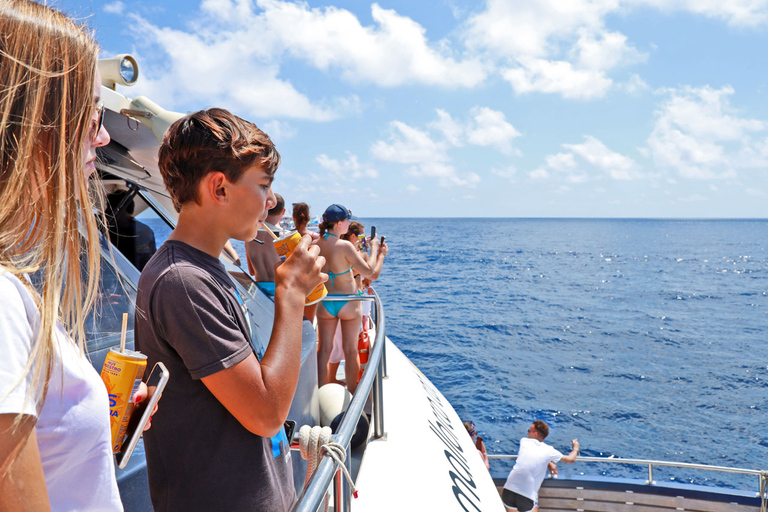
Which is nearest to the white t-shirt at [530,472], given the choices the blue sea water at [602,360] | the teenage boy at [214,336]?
the blue sea water at [602,360]

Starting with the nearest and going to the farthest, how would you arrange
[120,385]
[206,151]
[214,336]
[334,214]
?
[120,385] → [214,336] → [206,151] → [334,214]

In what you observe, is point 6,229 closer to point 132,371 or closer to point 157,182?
point 132,371

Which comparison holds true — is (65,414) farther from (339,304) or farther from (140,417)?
(339,304)

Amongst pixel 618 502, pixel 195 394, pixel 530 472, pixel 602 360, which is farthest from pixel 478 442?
pixel 602 360

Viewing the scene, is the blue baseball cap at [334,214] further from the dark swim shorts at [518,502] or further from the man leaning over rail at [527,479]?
the dark swim shorts at [518,502]

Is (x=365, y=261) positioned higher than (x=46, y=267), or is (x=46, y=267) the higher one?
(x=46, y=267)

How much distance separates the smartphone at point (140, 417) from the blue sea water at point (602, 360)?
14505 millimetres

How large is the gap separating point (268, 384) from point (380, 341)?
5.74ft

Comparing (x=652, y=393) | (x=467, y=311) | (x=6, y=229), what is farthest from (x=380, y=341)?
(x=467, y=311)

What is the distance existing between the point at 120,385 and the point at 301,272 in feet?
1.77

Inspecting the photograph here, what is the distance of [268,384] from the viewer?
1.27 meters

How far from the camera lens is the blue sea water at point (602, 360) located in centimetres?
1642

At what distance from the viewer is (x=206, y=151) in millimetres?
1361

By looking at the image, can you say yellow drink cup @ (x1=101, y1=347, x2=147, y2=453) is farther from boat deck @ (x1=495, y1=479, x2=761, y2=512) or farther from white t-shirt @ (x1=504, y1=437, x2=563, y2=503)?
boat deck @ (x1=495, y1=479, x2=761, y2=512)
